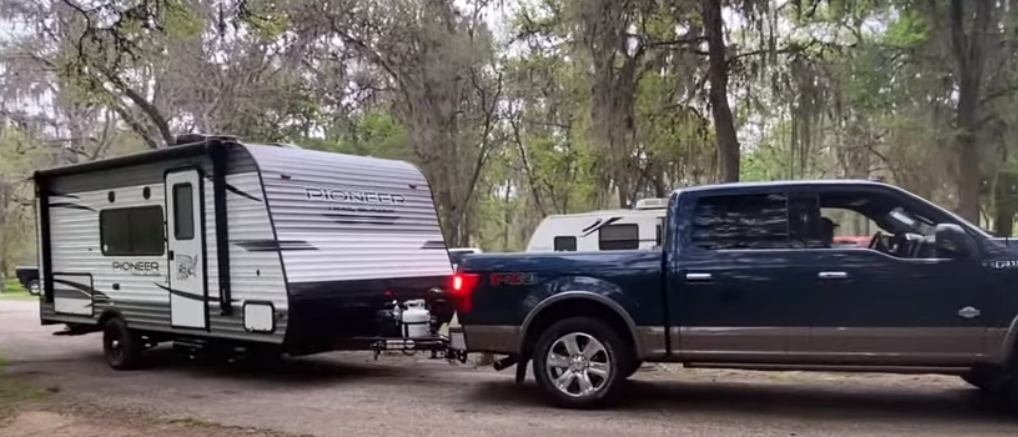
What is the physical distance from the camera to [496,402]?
24.8ft

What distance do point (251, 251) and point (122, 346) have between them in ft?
8.41

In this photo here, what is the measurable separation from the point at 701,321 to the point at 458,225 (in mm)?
15449

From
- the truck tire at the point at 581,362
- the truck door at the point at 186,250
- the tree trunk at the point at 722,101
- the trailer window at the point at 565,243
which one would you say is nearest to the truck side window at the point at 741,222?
the truck tire at the point at 581,362

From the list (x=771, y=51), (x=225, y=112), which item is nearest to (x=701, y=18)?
(x=771, y=51)

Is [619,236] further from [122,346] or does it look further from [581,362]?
[122,346]

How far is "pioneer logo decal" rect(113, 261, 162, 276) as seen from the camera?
975 centimetres

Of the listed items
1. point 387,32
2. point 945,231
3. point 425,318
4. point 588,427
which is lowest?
point 588,427

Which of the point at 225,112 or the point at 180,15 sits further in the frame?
the point at 225,112

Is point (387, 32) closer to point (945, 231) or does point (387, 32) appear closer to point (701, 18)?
point (701, 18)

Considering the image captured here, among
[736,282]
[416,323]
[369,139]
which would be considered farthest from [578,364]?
[369,139]

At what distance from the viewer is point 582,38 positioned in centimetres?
1373

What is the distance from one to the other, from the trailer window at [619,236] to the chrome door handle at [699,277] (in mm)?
6709

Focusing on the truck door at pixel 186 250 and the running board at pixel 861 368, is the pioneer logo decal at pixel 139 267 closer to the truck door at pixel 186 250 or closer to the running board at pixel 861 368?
the truck door at pixel 186 250

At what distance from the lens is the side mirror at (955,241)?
6414mm
